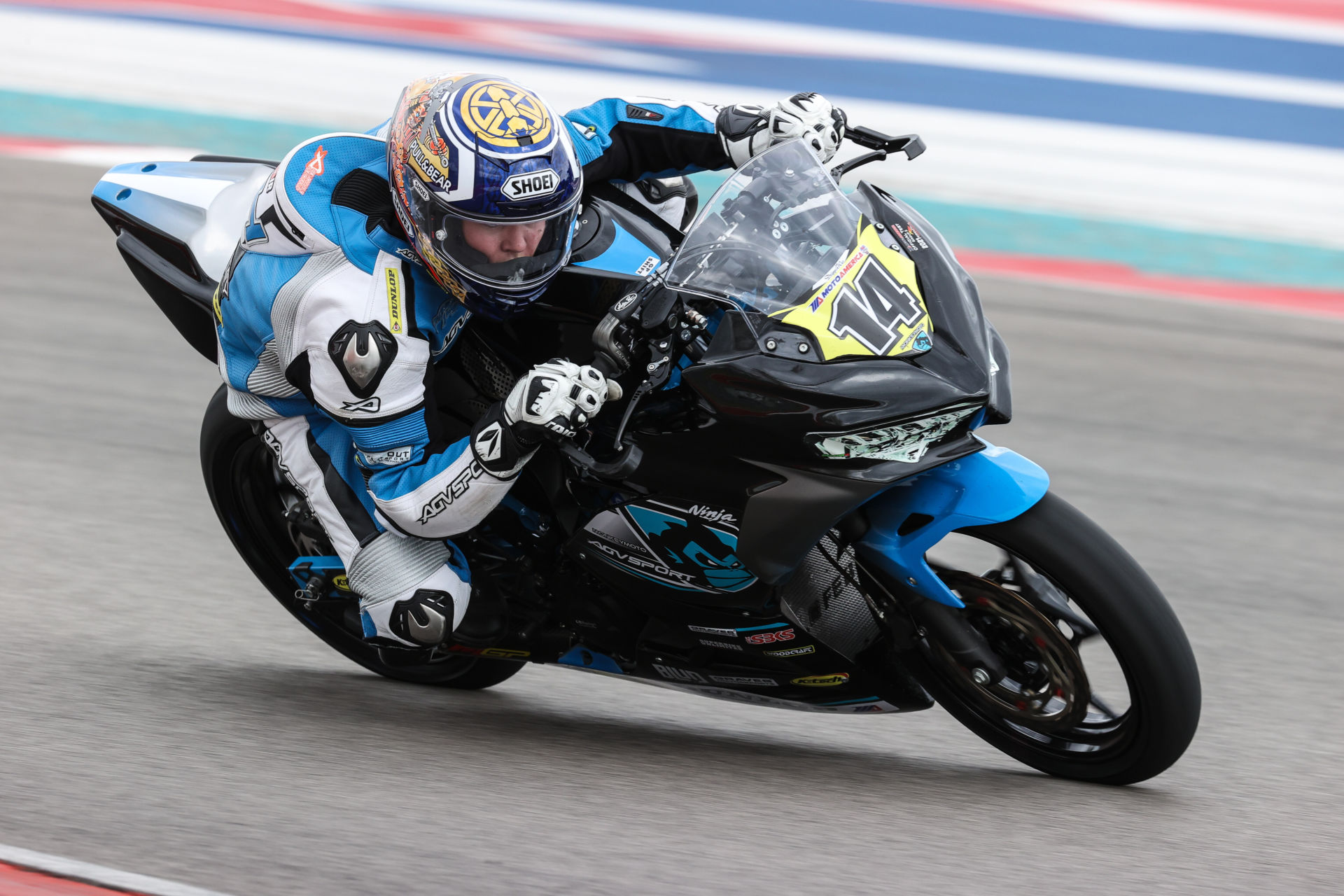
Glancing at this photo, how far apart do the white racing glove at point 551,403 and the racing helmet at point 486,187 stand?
0.24 meters

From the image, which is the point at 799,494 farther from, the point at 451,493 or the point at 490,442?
the point at 451,493

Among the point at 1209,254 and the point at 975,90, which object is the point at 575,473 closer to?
the point at 1209,254

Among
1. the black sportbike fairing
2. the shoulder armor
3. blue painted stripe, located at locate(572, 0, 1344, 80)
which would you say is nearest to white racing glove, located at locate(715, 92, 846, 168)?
the black sportbike fairing

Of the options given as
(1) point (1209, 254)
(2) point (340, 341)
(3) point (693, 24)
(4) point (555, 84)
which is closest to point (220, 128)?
(4) point (555, 84)

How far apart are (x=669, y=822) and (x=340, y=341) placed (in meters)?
1.22

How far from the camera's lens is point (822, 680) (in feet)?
11.2

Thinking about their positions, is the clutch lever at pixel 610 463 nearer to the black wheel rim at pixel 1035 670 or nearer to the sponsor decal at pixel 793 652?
the sponsor decal at pixel 793 652

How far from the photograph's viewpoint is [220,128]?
33.6 feet

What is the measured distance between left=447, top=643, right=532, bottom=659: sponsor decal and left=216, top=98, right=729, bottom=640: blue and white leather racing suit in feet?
0.48

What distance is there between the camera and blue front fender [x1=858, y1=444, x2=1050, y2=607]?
9.95ft

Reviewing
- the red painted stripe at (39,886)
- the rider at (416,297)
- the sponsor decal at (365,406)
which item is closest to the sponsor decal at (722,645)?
the rider at (416,297)

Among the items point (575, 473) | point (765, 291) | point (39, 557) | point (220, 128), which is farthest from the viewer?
point (220, 128)

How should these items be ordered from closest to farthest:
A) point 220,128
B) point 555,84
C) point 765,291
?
point 765,291 < point 220,128 < point 555,84

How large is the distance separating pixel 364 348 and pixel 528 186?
489 mm
